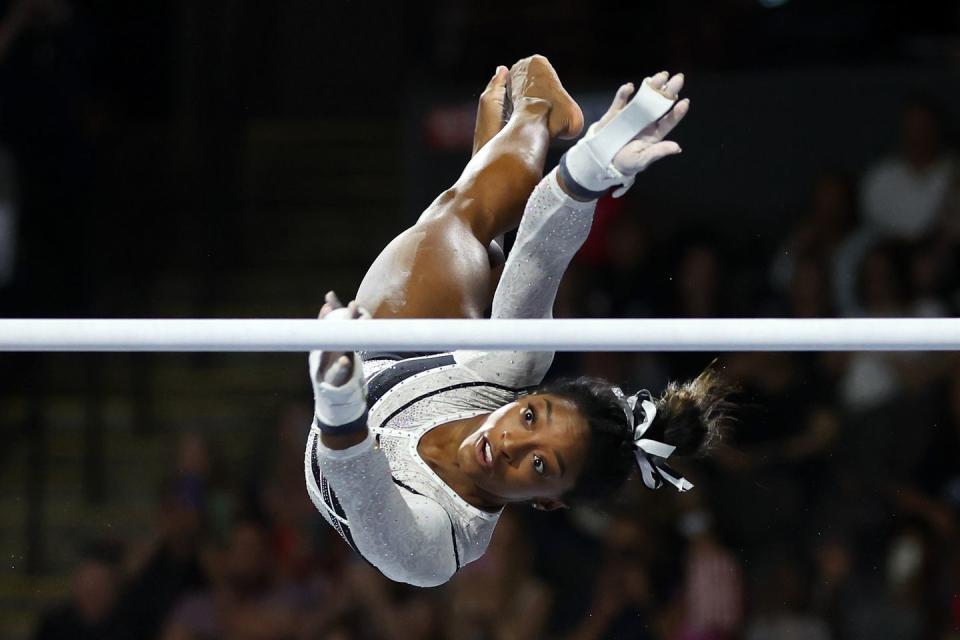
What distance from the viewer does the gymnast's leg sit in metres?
2.23

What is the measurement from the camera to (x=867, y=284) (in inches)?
142

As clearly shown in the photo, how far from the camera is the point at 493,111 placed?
256 cm

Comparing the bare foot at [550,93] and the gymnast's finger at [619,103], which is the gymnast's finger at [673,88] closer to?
the gymnast's finger at [619,103]

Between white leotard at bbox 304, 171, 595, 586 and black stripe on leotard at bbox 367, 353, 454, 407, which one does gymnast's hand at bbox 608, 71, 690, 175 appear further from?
black stripe on leotard at bbox 367, 353, 454, 407

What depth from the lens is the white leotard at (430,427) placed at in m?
1.86

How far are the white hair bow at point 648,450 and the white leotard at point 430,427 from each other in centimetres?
21

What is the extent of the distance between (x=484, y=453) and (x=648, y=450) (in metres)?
0.26

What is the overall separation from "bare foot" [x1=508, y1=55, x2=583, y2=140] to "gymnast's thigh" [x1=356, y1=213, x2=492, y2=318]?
10.6 inches

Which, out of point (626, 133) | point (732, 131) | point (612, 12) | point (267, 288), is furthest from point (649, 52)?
point (626, 133)

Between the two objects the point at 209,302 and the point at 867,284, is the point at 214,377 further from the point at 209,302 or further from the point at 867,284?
the point at 867,284

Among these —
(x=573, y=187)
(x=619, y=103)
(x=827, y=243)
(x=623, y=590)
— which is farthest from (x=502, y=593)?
(x=619, y=103)

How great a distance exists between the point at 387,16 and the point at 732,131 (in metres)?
1.55

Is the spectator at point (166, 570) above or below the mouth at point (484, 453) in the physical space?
below

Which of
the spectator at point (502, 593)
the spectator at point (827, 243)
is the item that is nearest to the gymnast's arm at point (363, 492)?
the spectator at point (502, 593)
